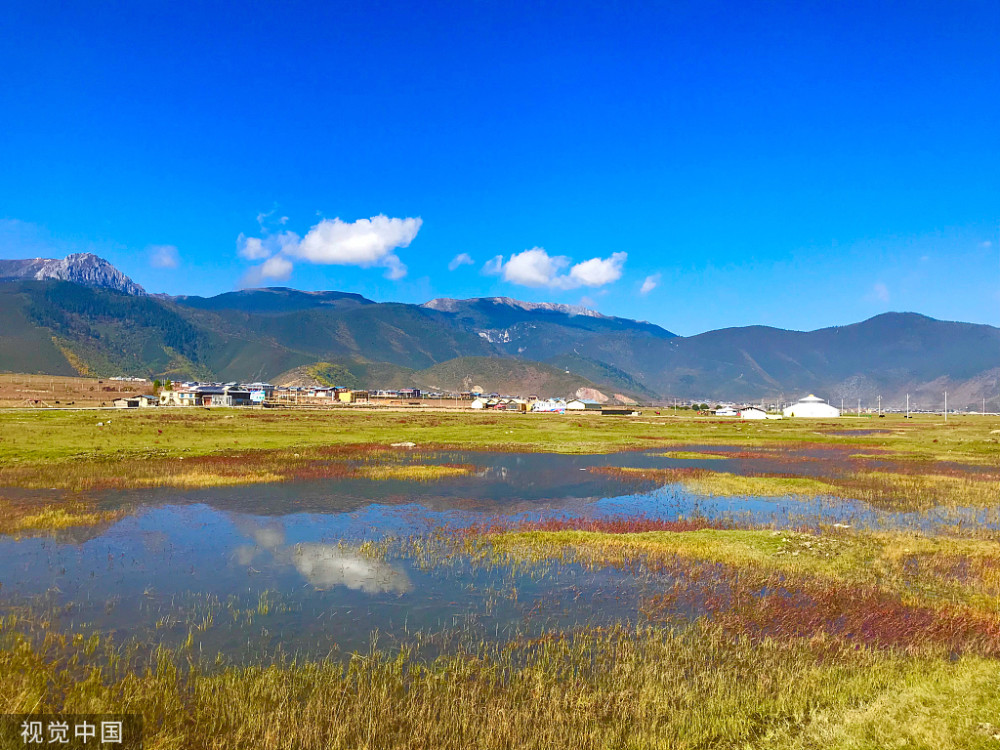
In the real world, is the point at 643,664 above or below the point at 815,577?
above

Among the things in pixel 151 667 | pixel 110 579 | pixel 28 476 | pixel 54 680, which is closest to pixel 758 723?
pixel 151 667

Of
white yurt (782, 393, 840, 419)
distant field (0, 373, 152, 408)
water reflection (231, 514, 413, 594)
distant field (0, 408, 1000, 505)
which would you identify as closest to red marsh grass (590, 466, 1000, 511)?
distant field (0, 408, 1000, 505)

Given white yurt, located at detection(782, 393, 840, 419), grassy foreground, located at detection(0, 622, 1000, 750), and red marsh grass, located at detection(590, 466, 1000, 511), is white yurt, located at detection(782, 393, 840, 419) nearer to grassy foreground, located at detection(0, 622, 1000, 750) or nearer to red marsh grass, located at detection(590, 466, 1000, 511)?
red marsh grass, located at detection(590, 466, 1000, 511)

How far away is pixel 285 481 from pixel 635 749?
102ft

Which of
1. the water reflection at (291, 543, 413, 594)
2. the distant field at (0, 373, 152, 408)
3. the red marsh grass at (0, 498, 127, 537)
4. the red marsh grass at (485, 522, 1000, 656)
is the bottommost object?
the red marsh grass at (485, 522, 1000, 656)

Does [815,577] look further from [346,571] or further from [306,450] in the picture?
[306,450]

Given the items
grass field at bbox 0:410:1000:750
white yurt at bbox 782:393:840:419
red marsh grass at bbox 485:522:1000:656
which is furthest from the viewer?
white yurt at bbox 782:393:840:419

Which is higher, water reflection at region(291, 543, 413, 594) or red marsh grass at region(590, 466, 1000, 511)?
water reflection at region(291, 543, 413, 594)

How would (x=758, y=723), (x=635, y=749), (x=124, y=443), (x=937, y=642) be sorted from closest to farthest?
(x=635, y=749) → (x=758, y=723) → (x=937, y=642) → (x=124, y=443)

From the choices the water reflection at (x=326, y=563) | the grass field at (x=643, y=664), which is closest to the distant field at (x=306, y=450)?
the grass field at (x=643, y=664)

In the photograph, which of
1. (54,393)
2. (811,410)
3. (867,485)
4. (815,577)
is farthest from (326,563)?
(811,410)

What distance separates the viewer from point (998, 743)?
8633mm

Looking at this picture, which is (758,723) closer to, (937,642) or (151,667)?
(937,642)

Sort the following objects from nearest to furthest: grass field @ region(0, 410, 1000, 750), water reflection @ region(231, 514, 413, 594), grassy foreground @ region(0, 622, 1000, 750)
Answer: grassy foreground @ region(0, 622, 1000, 750) → grass field @ region(0, 410, 1000, 750) → water reflection @ region(231, 514, 413, 594)
